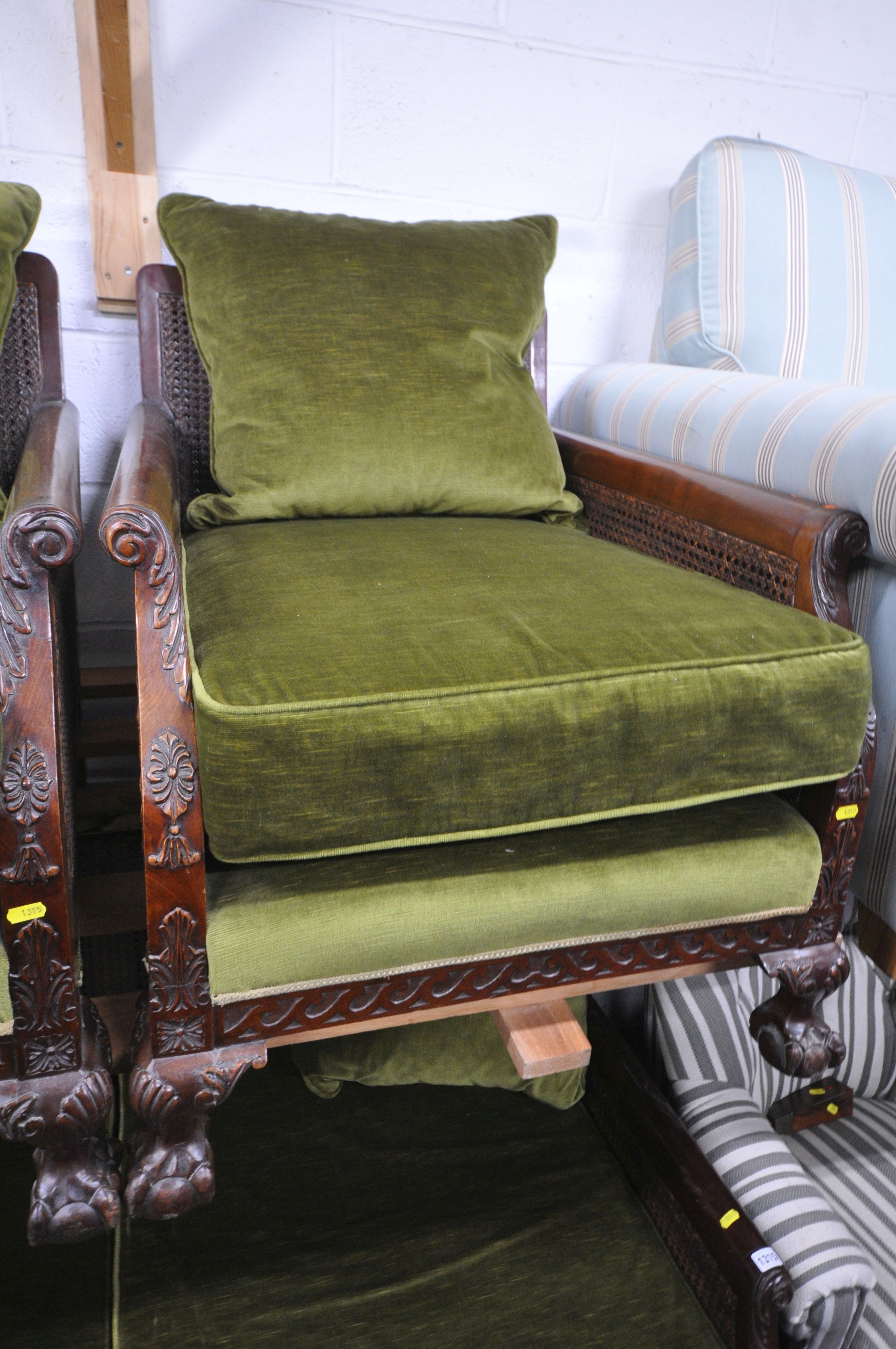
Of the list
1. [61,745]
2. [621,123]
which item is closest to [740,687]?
[61,745]

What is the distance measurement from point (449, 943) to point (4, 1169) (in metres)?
0.77

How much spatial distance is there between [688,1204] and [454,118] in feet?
5.10

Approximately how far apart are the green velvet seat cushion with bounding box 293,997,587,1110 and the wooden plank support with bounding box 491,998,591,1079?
40 cm

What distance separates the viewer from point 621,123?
155cm

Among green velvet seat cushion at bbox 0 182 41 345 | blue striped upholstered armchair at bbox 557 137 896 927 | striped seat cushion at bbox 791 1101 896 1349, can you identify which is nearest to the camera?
green velvet seat cushion at bbox 0 182 41 345

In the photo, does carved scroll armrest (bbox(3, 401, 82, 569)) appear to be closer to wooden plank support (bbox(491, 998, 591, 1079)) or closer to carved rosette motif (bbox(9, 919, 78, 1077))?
carved rosette motif (bbox(9, 919, 78, 1077))

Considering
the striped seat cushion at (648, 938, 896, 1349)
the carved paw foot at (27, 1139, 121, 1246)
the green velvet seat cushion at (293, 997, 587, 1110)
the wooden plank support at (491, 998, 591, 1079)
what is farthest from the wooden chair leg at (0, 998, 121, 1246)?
the striped seat cushion at (648, 938, 896, 1349)

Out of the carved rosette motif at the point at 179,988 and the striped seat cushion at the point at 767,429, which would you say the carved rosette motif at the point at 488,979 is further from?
the striped seat cushion at the point at 767,429

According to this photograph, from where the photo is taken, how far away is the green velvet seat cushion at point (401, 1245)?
1029mm

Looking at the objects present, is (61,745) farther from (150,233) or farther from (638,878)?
(150,233)

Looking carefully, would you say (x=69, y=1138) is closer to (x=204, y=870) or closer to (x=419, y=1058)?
(x=204, y=870)

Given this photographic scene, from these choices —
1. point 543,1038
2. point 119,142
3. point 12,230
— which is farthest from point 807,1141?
point 119,142

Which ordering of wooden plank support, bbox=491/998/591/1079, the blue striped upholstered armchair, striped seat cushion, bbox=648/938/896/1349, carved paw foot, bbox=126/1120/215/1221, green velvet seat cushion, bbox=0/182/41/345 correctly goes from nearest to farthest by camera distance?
carved paw foot, bbox=126/1120/215/1221
wooden plank support, bbox=491/998/591/1079
green velvet seat cushion, bbox=0/182/41/345
striped seat cushion, bbox=648/938/896/1349
the blue striped upholstered armchair

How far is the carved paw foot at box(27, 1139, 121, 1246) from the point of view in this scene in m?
0.74
